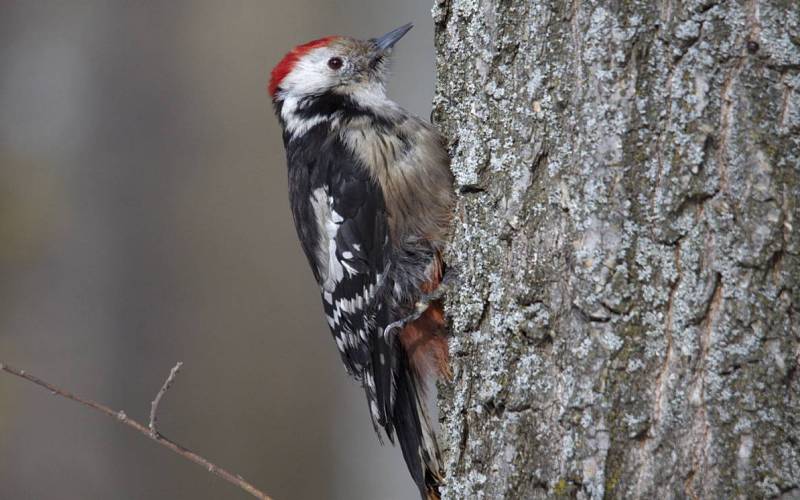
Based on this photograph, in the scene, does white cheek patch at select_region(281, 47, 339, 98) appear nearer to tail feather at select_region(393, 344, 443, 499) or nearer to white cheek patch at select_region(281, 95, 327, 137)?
white cheek patch at select_region(281, 95, 327, 137)

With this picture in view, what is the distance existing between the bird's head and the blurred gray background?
2.11 meters

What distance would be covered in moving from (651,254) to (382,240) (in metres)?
1.18

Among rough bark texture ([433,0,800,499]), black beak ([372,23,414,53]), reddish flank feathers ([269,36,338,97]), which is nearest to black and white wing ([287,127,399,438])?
reddish flank feathers ([269,36,338,97])

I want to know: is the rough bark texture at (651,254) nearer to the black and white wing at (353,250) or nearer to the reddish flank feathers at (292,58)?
the black and white wing at (353,250)

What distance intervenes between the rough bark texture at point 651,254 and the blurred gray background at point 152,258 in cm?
351

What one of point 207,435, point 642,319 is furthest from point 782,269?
point 207,435

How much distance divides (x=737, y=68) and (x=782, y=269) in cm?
43

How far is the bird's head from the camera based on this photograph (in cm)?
329

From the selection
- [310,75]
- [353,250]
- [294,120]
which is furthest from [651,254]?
[310,75]

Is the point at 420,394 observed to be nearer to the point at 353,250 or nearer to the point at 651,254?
the point at 353,250

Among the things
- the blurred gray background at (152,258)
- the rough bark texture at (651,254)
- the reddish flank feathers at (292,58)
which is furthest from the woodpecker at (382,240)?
the blurred gray background at (152,258)

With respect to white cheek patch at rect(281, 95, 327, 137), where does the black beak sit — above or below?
above

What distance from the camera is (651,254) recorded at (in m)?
1.75

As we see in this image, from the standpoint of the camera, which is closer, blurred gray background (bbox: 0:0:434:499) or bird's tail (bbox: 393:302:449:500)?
bird's tail (bbox: 393:302:449:500)
